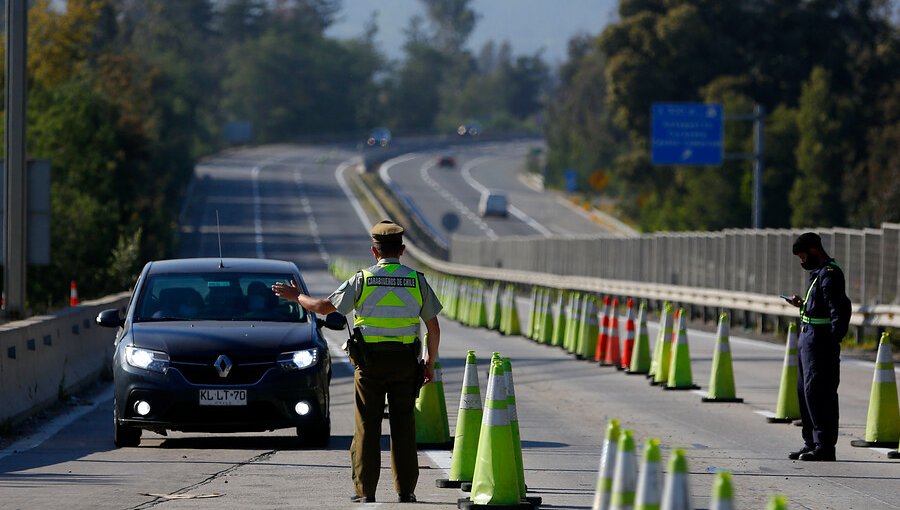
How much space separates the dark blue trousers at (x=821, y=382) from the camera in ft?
41.5

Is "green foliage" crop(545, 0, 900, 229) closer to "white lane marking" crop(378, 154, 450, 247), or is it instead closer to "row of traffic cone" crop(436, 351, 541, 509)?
"white lane marking" crop(378, 154, 450, 247)

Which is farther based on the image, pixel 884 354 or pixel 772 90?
pixel 772 90

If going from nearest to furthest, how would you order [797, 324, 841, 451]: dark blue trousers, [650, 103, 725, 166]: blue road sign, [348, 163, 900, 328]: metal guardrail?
[797, 324, 841, 451]: dark blue trousers, [348, 163, 900, 328]: metal guardrail, [650, 103, 725, 166]: blue road sign

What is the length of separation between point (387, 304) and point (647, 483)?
4015mm

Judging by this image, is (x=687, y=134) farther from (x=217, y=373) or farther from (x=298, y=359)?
(x=217, y=373)

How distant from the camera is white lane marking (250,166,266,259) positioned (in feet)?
290

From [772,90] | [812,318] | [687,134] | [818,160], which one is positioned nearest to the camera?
[812,318]

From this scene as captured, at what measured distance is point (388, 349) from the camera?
10.0 metres

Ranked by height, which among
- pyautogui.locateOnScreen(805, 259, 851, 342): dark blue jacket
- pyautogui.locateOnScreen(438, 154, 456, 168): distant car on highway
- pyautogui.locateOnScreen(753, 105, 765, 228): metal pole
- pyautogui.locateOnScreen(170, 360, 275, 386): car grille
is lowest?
pyautogui.locateOnScreen(170, 360, 275, 386): car grille

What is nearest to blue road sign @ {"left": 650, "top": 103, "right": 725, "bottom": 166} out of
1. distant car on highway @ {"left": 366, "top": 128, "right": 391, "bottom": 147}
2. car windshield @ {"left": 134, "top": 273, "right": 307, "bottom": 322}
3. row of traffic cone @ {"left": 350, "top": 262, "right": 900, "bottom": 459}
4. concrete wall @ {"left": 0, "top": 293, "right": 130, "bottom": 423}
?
row of traffic cone @ {"left": 350, "top": 262, "right": 900, "bottom": 459}

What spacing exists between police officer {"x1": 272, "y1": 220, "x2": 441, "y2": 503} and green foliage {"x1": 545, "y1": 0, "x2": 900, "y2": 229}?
63566 millimetres

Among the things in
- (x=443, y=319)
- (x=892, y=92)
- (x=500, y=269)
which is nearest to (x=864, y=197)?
(x=892, y=92)

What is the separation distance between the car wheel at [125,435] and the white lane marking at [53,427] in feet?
2.39

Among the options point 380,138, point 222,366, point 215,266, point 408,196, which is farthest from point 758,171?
point 380,138
